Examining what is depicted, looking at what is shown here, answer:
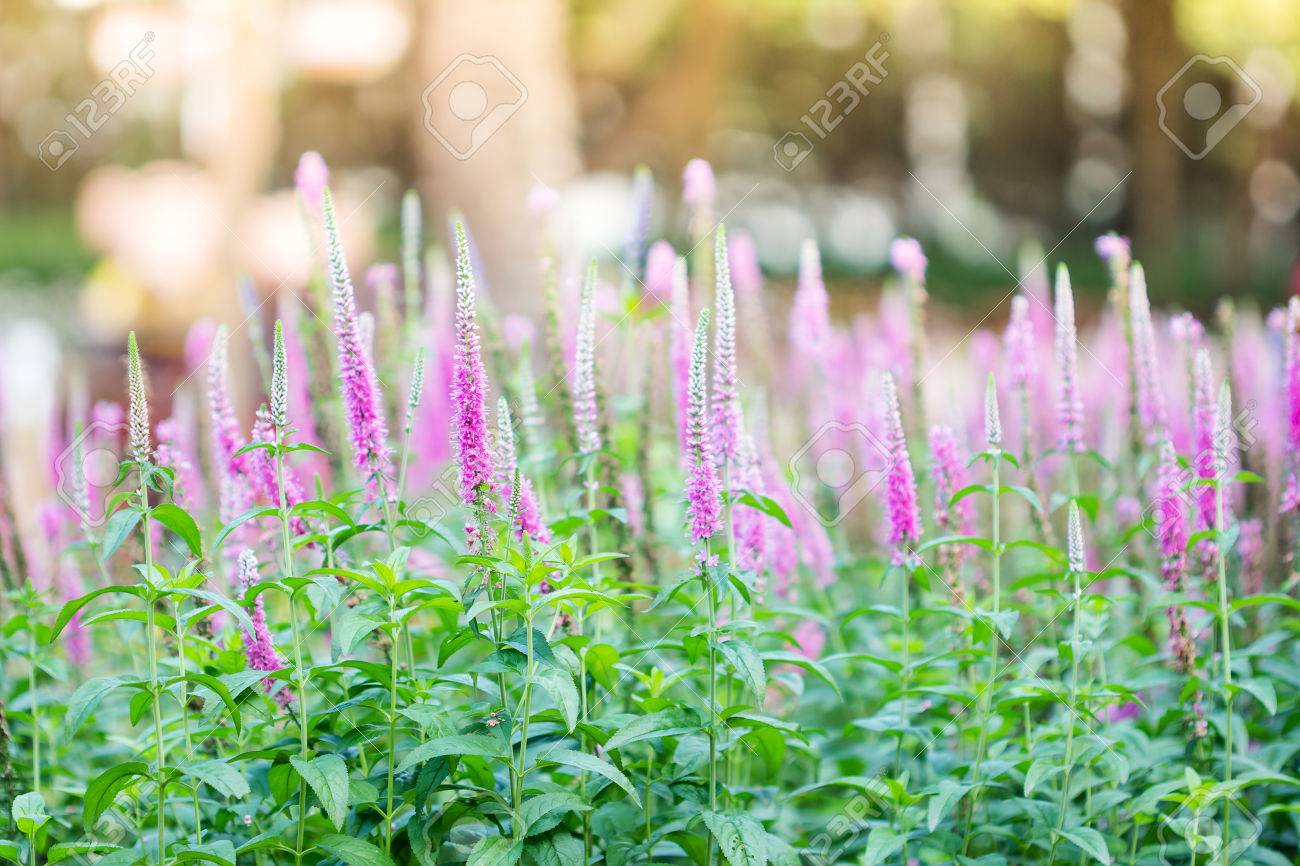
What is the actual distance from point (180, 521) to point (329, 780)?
594 millimetres

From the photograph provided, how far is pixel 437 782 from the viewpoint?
2.59 metres

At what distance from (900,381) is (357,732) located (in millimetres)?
2606

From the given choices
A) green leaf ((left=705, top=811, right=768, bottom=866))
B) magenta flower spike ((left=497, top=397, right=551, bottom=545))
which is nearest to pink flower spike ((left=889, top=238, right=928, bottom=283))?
magenta flower spike ((left=497, top=397, right=551, bottom=545))

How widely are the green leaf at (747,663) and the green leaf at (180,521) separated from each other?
107cm

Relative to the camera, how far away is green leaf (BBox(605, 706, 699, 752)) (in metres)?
2.55

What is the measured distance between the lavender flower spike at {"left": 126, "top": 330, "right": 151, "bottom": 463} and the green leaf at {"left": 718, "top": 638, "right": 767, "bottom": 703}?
3.99 ft

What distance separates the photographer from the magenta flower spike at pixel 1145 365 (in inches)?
145

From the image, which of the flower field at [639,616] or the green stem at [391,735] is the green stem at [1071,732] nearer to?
the flower field at [639,616]

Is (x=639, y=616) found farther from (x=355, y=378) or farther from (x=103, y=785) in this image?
(x=103, y=785)

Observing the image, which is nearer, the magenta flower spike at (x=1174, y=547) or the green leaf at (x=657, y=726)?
the green leaf at (x=657, y=726)

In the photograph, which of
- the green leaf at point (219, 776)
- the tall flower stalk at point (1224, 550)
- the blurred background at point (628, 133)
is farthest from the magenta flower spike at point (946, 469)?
the green leaf at point (219, 776)

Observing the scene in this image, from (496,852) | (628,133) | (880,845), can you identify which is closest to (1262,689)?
(880,845)

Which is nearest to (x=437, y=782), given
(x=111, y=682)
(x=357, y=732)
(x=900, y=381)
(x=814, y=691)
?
(x=357, y=732)

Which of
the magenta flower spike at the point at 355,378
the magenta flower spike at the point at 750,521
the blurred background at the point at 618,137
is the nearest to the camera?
the magenta flower spike at the point at 355,378
